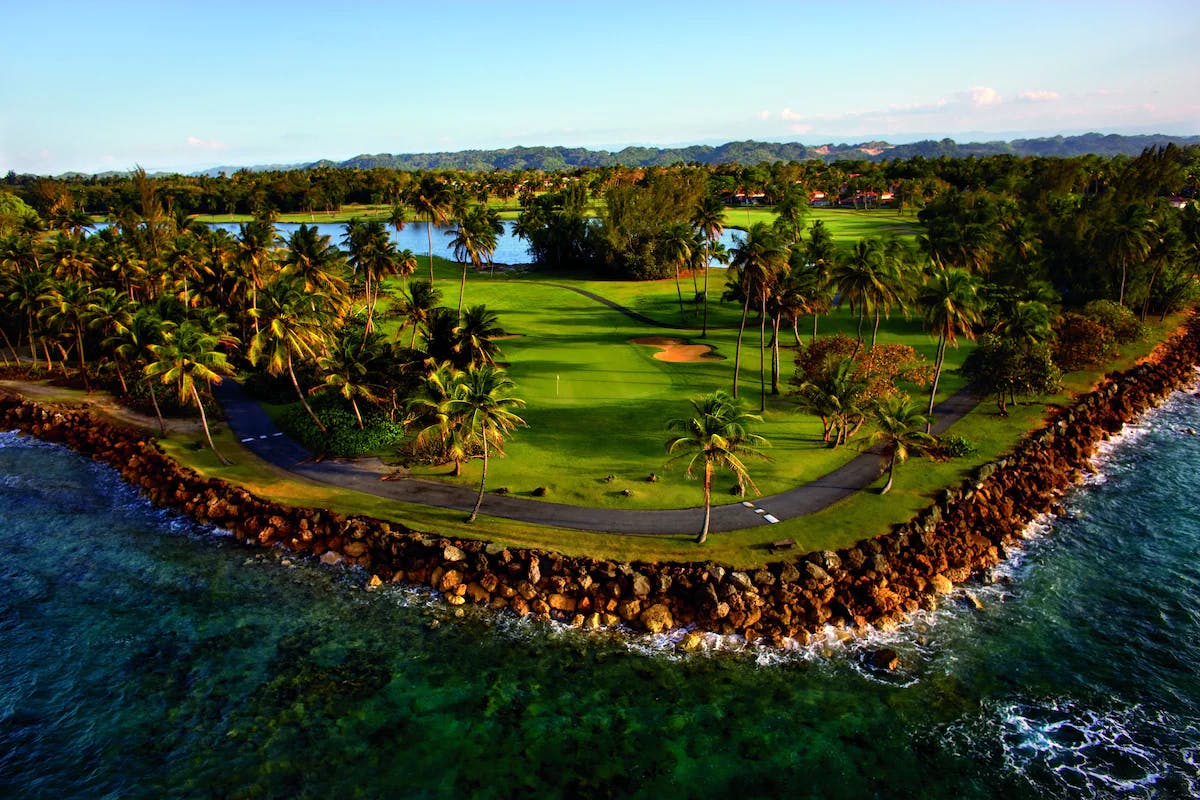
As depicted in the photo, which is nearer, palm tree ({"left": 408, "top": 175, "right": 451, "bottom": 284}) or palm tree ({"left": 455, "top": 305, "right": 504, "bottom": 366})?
palm tree ({"left": 455, "top": 305, "right": 504, "bottom": 366})

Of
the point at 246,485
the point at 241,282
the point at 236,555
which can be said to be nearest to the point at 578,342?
the point at 241,282

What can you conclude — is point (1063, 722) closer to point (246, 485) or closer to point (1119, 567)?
point (1119, 567)

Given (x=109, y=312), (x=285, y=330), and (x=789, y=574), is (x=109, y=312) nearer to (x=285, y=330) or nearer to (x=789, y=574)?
(x=285, y=330)

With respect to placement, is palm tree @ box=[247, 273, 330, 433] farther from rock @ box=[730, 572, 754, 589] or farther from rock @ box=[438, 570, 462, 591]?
rock @ box=[730, 572, 754, 589]

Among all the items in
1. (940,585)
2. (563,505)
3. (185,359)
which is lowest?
(940,585)

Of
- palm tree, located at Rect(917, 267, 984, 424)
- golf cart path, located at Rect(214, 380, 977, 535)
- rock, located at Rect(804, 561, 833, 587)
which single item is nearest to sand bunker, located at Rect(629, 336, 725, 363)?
palm tree, located at Rect(917, 267, 984, 424)

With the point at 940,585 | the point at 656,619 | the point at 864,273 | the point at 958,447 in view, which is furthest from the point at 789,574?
the point at 864,273
